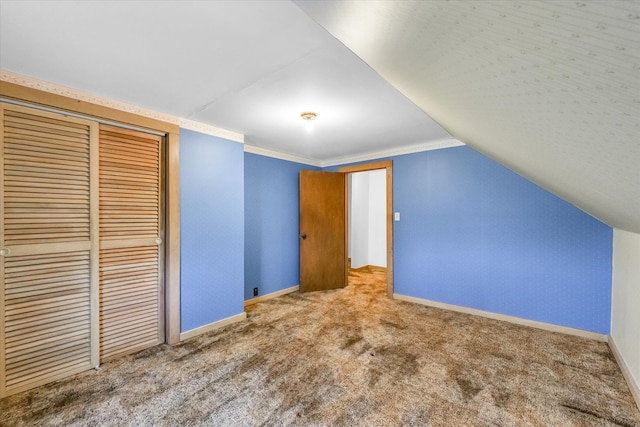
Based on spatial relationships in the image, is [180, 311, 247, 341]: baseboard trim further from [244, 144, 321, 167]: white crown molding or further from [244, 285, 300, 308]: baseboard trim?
[244, 144, 321, 167]: white crown molding

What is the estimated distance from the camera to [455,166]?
3395 millimetres

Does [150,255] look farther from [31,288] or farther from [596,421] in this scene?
[596,421]

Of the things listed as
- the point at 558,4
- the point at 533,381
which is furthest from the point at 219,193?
the point at 533,381

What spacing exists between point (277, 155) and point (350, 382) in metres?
3.03

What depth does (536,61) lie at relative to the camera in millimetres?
546

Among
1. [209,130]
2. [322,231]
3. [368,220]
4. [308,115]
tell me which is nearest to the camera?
[308,115]

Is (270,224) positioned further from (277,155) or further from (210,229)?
(210,229)

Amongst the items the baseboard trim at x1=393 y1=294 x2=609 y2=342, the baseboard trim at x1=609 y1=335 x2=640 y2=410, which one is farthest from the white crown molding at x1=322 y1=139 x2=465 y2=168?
the baseboard trim at x1=609 y1=335 x2=640 y2=410

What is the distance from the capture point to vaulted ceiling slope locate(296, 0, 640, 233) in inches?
15.8

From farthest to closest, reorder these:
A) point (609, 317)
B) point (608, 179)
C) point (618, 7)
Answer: point (609, 317) → point (608, 179) → point (618, 7)

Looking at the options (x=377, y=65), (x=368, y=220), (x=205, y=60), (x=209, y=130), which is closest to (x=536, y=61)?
(x=377, y=65)

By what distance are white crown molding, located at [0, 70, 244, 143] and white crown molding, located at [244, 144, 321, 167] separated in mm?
542

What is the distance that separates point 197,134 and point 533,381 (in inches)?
136

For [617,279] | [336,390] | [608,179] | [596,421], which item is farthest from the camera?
[617,279]
